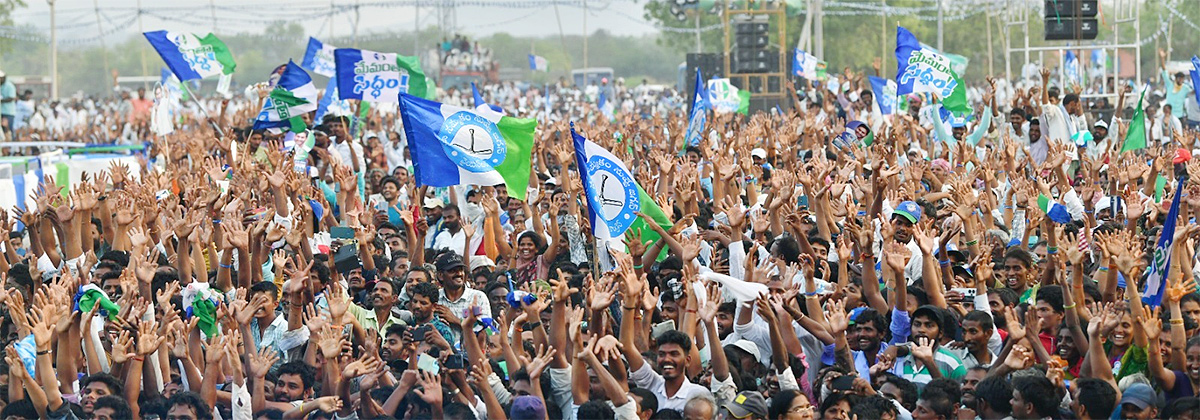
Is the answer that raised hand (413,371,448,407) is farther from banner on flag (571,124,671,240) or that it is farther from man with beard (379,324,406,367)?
banner on flag (571,124,671,240)

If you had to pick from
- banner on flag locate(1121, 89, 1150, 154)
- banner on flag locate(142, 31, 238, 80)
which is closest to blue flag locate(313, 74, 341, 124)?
banner on flag locate(142, 31, 238, 80)

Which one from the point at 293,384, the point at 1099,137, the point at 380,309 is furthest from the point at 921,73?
the point at 293,384

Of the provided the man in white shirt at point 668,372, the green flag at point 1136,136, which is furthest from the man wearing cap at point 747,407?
the green flag at point 1136,136

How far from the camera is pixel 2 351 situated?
7133mm

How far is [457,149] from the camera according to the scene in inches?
360

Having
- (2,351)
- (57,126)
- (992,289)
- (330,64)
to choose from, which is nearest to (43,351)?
(2,351)

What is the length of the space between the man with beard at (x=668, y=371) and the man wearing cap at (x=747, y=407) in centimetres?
16

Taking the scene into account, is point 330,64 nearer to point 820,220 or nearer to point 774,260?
point 820,220

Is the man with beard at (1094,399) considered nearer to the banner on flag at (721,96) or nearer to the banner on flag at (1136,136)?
the banner on flag at (1136,136)

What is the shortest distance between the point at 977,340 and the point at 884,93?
10.2 m

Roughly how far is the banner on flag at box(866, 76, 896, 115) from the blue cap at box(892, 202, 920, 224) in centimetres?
763

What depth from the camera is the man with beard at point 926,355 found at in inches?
250

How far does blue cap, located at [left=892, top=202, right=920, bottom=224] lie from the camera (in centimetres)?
841

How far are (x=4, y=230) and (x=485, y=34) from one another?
3135 inches
